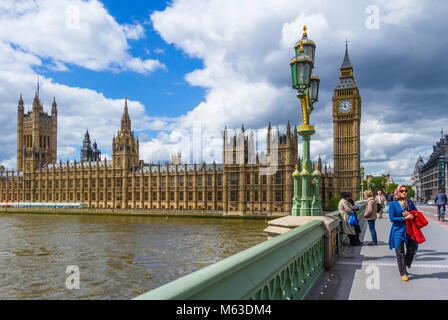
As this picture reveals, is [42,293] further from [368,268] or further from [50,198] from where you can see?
[50,198]

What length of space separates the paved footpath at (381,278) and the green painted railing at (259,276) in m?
0.50

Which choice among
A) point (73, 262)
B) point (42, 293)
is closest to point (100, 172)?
point (73, 262)

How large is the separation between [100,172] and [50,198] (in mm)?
20731

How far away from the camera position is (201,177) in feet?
263

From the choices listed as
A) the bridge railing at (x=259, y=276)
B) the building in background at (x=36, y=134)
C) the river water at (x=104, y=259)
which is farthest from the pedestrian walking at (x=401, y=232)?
the building in background at (x=36, y=134)

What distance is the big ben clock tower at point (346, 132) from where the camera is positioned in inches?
3282

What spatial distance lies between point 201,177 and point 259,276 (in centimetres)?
7662

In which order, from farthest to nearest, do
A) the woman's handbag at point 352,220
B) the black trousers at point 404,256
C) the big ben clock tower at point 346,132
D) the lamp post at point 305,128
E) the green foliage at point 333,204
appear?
1. the big ben clock tower at point 346,132
2. the green foliage at point 333,204
3. the woman's handbag at point 352,220
4. the lamp post at point 305,128
5. the black trousers at point 404,256

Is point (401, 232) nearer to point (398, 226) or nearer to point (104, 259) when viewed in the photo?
point (398, 226)

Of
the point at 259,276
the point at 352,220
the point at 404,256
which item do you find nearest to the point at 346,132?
the point at 352,220

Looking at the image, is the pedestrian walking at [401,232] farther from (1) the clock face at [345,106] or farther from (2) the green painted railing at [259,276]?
(1) the clock face at [345,106]

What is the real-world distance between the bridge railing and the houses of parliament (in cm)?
6156

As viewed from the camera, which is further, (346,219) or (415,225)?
(346,219)

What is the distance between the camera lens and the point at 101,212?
79.2 metres
